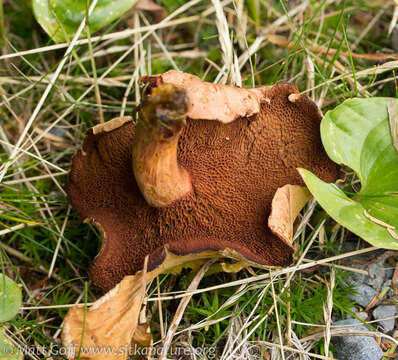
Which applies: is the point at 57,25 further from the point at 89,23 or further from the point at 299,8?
the point at 299,8

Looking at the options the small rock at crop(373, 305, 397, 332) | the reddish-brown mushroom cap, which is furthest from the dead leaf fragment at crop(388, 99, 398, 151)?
the small rock at crop(373, 305, 397, 332)

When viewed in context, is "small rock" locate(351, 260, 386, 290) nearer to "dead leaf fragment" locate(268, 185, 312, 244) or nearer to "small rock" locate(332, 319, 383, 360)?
"small rock" locate(332, 319, 383, 360)

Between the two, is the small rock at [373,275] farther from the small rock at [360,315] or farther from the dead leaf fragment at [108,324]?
the dead leaf fragment at [108,324]

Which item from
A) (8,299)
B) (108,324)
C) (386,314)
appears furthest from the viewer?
(386,314)

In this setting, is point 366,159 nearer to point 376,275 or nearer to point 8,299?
point 376,275

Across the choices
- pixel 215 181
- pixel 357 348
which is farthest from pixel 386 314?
pixel 215 181

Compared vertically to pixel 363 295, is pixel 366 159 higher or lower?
higher

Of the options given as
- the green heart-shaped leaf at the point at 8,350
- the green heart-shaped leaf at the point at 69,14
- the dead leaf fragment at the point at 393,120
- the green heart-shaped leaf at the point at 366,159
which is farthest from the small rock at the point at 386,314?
the green heart-shaped leaf at the point at 69,14
